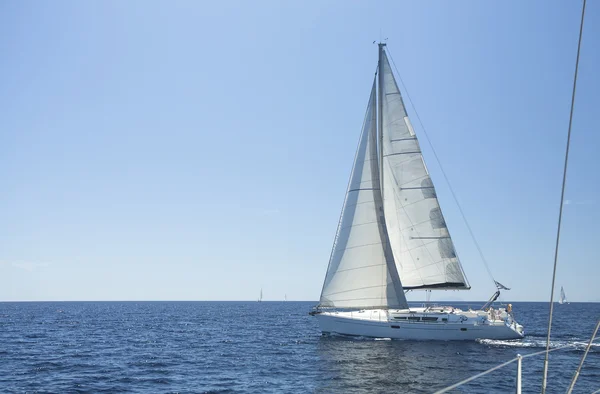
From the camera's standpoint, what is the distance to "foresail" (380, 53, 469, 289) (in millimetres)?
39031

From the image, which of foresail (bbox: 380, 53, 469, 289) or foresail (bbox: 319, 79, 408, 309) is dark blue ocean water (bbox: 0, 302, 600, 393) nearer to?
foresail (bbox: 319, 79, 408, 309)

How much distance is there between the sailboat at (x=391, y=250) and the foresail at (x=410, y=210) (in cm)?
8

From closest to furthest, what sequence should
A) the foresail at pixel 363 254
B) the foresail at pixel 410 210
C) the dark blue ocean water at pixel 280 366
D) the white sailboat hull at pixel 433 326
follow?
the dark blue ocean water at pixel 280 366 < the white sailboat hull at pixel 433 326 < the foresail at pixel 363 254 < the foresail at pixel 410 210

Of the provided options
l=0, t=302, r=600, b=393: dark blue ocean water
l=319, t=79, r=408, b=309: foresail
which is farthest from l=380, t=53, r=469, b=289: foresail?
l=0, t=302, r=600, b=393: dark blue ocean water

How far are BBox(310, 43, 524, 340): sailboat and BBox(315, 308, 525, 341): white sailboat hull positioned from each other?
8 centimetres

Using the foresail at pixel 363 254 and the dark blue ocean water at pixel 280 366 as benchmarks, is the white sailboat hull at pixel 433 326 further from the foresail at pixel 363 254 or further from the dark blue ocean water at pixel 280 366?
the foresail at pixel 363 254

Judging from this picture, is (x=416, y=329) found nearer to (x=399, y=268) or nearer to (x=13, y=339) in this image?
(x=399, y=268)

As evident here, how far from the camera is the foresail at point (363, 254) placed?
3672cm

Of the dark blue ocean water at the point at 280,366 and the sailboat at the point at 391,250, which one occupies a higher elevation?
the sailboat at the point at 391,250

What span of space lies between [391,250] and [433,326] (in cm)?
659

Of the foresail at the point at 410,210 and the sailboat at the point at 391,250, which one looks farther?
the foresail at the point at 410,210

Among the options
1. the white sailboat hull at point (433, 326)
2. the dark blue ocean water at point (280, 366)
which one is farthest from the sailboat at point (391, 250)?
the dark blue ocean water at point (280, 366)

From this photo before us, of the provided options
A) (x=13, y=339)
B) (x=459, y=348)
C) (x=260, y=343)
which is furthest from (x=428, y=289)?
(x=13, y=339)

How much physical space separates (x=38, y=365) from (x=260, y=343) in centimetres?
1831
